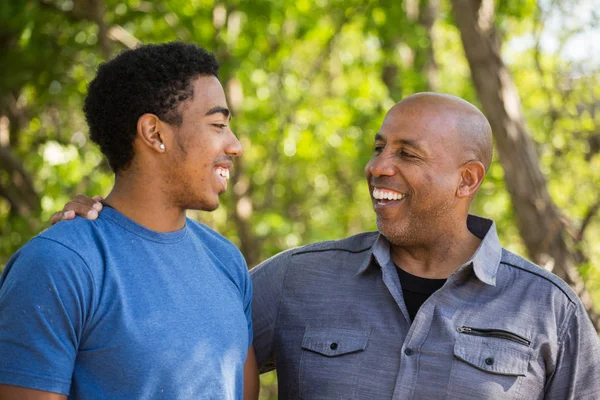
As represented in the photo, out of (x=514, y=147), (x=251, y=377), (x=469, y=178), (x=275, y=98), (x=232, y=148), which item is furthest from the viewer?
(x=275, y=98)

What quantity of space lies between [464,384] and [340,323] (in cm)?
47

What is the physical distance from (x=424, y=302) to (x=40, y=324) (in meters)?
1.31

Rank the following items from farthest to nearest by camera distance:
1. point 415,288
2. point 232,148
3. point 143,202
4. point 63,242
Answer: point 415,288 < point 232,148 < point 143,202 < point 63,242

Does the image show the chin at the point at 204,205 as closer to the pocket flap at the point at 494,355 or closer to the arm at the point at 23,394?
the arm at the point at 23,394

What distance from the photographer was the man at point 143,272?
6.53 ft

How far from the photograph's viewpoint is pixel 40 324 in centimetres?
197

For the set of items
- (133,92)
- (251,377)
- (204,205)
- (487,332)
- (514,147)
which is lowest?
(251,377)

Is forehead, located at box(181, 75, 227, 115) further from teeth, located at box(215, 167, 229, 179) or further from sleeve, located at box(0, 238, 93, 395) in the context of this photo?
sleeve, located at box(0, 238, 93, 395)

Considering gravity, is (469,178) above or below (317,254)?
above

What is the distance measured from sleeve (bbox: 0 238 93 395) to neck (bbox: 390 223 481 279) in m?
1.30

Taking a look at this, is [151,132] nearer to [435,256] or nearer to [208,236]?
[208,236]

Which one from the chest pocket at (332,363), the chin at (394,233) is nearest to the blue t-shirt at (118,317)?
the chest pocket at (332,363)

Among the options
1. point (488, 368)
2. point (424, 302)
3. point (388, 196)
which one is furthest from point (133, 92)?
point (488, 368)

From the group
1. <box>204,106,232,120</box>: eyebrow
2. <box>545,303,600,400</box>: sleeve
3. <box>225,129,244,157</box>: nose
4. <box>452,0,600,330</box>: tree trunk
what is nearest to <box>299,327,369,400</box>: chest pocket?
<box>545,303,600,400</box>: sleeve
